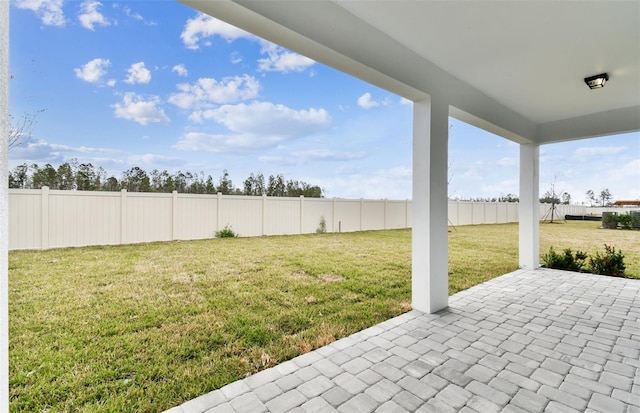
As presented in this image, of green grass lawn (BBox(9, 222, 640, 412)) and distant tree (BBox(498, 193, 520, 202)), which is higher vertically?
distant tree (BBox(498, 193, 520, 202))

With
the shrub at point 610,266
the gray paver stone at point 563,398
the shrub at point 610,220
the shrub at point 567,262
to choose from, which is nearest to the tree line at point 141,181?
the gray paver stone at point 563,398

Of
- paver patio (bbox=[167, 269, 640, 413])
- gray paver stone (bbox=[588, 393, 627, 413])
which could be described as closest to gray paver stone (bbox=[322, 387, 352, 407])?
paver patio (bbox=[167, 269, 640, 413])

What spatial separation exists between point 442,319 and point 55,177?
29.4 feet

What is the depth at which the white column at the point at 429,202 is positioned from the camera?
323cm

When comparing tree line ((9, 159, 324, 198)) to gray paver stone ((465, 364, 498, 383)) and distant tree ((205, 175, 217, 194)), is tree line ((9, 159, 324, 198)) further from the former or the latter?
gray paver stone ((465, 364, 498, 383))

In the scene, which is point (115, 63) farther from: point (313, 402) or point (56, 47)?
point (313, 402)

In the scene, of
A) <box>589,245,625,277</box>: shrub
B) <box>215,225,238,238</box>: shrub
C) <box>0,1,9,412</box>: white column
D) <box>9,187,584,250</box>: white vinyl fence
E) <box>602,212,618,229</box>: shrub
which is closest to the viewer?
<box>0,1,9,412</box>: white column

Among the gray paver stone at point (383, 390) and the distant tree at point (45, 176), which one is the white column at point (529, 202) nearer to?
the gray paver stone at point (383, 390)

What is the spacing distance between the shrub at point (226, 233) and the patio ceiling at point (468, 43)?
7.41 meters

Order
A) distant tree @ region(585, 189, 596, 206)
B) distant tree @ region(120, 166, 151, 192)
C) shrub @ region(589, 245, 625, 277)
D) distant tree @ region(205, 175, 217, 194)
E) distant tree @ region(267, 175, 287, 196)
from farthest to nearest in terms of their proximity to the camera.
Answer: distant tree @ region(585, 189, 596, 206) < distant tree @ region(267, 175, 287, 196) < distant tree @ region(205, 175, 217, 194) < distant tree @ region(120, 166, 151, 192) < shrub @ region(589, 245, 625, 277)

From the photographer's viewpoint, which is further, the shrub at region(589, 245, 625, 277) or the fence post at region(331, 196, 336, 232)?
the fence post at region(331, 196, 336, 232)

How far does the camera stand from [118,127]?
7328mm

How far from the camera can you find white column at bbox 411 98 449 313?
3.23 metres

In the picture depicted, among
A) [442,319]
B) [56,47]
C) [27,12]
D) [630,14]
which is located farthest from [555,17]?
[56,47]
